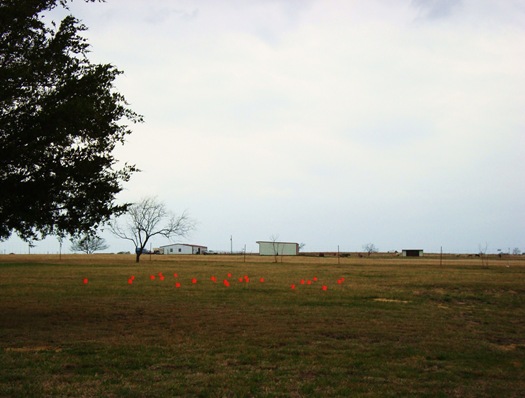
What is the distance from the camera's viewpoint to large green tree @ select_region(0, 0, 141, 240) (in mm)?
14547

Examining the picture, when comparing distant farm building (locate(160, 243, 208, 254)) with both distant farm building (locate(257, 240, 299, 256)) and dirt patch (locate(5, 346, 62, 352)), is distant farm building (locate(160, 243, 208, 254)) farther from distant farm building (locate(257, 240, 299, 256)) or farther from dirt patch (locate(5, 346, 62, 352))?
dirt patch (locate(5, 346, 62, 352))

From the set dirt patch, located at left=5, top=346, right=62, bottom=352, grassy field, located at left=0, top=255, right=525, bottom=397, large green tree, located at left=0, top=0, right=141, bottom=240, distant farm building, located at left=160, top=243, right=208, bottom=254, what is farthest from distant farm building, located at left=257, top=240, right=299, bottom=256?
dirt patch, located at left=5, top=346, right=62, bottom=352

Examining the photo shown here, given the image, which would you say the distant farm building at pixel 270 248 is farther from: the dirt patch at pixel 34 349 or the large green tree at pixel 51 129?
the dirt patch at pixel 34 349

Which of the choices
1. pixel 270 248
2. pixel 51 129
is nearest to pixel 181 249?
pixel 270 248

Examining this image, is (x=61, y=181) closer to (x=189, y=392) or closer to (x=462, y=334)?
(x=189, y=392)

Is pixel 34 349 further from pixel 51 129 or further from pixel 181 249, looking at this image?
pixel 181 249

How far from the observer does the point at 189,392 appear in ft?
26.0

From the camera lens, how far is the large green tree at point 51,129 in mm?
14547

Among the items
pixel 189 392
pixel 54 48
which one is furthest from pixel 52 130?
pixel 189 392

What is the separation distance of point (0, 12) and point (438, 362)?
14.5 m

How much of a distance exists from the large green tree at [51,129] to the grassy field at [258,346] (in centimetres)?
355

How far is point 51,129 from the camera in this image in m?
14.6

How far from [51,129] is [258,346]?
335 inches

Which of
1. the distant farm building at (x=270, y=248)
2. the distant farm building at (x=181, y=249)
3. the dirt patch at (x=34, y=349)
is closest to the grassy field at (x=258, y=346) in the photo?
the dirt patch at (x=34, y=349)
